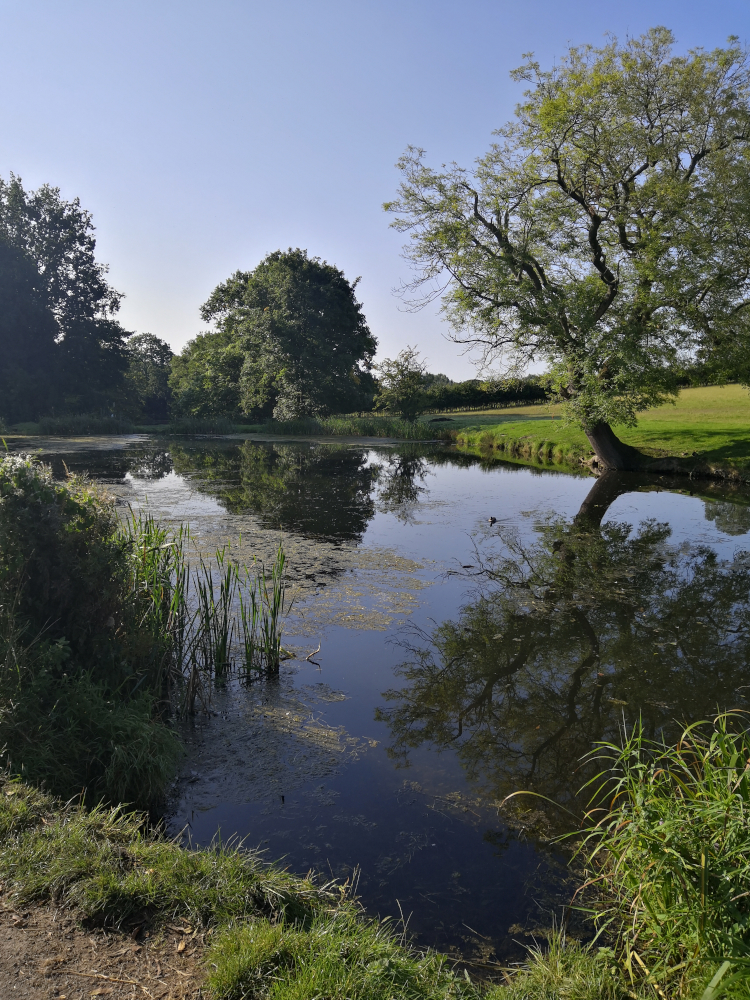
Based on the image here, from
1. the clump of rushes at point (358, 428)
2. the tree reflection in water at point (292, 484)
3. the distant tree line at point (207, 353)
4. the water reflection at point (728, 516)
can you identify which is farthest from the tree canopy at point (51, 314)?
the water reflection at point (728, 516)

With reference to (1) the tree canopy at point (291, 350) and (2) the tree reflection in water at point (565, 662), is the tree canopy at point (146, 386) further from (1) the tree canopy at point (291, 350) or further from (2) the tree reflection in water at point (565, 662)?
(2) the tree reflection in water at point (565, 662)

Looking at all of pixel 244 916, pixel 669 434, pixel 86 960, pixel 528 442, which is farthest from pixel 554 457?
pixel 86 960

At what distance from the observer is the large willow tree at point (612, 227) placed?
61.0 ft

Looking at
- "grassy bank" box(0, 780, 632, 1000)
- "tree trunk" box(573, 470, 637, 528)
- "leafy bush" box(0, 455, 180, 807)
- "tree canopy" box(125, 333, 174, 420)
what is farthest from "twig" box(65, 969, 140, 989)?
"tree canopy" box(125, 333, 174, 420)

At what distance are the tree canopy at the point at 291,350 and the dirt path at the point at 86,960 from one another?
4504cm

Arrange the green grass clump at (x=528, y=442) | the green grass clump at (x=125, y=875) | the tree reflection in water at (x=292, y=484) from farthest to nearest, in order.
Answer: the green grass clump at (x=528, y=442) → the tree reflection in water at (x=292, y=484) → the green grass clump at (x=125, y=875)

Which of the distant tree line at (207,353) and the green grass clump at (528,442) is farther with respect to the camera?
the distant tree line at (207,353)

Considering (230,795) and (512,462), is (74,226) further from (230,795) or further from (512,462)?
(230,795)

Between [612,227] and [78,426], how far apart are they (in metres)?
33.8

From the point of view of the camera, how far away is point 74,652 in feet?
15.2

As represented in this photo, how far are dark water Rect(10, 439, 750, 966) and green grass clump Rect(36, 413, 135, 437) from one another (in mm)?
30215

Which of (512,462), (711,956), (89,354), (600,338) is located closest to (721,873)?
(711,956)

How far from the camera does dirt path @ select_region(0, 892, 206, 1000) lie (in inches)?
89.6

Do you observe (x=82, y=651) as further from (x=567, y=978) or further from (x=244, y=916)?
(x=567, y=978)
